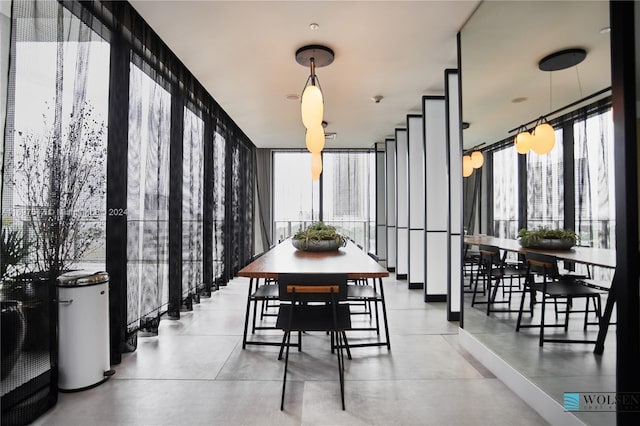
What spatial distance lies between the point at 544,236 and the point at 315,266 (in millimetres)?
1403

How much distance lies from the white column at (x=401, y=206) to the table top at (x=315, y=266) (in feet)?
11.4

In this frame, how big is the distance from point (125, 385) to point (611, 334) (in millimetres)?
2750

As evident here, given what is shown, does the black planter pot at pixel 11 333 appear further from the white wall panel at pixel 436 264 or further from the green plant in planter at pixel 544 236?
the white wall panel at pixel 436 264

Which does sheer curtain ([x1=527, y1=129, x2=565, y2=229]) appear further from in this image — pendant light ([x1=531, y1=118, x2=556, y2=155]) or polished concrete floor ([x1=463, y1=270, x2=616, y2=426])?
polished concrete floor ([x1=463, y1=270, x2=616, y2=426])

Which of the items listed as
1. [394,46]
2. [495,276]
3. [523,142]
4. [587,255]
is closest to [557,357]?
[587,255]

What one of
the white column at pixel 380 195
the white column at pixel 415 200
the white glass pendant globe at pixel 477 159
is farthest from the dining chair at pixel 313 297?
the white column at pixel 380 195

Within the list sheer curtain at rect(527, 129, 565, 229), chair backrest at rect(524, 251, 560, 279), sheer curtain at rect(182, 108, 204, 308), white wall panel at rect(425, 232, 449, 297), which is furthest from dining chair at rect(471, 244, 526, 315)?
sheer curtain at rect(182, 108, 204, 308)

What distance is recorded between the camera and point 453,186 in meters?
3.79

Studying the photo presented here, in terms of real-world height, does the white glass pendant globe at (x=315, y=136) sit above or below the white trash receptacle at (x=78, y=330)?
above

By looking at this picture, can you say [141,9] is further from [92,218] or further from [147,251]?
[147,251]

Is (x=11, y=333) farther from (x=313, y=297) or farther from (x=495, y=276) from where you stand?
(x=495, y=276)

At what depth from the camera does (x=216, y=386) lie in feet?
7.64

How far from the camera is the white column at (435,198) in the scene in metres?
4.68

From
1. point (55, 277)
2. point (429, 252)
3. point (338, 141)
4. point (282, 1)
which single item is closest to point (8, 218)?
point (55, 277)
